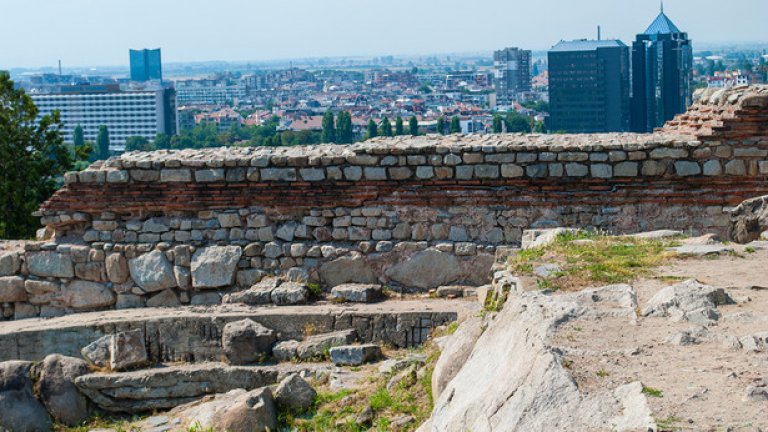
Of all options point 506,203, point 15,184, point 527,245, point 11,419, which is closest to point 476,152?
point 506,203

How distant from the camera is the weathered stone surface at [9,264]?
11.3 meters

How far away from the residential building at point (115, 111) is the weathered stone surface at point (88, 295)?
154m

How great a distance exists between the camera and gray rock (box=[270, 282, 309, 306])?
1058cm

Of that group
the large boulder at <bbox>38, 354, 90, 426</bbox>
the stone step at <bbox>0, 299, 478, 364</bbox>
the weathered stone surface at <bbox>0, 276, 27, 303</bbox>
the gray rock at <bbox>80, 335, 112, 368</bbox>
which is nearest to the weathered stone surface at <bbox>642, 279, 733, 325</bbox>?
the stone step at <bbox>0, 299, 478, 364</bbox>

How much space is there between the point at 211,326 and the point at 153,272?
1.15m

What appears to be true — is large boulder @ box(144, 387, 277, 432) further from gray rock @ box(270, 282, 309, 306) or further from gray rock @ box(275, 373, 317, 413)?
gray rock @ box(270, 282, 309, 306)

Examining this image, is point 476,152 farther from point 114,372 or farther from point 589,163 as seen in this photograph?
point 114,372

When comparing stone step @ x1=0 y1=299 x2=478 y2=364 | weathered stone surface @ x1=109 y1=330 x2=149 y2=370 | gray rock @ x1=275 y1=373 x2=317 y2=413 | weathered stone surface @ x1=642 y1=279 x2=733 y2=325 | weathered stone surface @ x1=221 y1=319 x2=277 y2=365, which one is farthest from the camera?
stone step @ x1=0 y1=299 x2=478 y2=364

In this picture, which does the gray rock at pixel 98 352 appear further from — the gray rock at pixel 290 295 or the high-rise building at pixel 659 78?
the high-rise building at pixel 659 78

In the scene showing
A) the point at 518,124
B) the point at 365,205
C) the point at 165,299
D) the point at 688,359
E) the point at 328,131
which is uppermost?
Result: the point at 365,205

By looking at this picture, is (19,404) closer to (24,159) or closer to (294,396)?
(294,396)

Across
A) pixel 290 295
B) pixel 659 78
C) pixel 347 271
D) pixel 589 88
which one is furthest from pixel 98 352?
pixel 589 88

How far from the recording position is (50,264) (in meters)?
11.3

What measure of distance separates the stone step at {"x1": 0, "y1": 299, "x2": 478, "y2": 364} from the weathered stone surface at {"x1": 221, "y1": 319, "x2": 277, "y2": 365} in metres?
0.36
